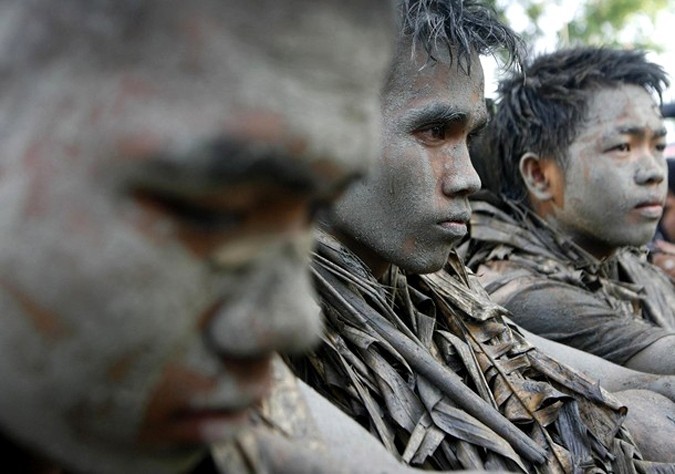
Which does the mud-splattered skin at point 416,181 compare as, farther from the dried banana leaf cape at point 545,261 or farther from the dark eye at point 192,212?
the dark eye at point 192,212

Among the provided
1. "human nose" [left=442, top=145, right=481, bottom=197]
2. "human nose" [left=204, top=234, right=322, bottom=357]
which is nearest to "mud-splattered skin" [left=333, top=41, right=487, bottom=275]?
"human nose" [left=442, top=145, right=481, bottom=197]

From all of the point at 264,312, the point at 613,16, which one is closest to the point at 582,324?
the point at 264,312

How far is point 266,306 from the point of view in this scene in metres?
1.07

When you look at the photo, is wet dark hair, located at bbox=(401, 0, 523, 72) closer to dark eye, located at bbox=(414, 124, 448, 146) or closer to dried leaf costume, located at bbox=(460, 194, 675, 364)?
dark eye, located at bbox=(414, 124, 448, 146)

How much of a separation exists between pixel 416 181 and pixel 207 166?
5.71 ft

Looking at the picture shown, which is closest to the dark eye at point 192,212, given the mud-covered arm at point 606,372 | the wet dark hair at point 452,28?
the wet dark hair at point 452,28

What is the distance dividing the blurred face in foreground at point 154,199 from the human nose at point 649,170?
3309 millimetres

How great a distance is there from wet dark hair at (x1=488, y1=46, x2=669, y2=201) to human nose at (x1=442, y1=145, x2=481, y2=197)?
1724 millimetres

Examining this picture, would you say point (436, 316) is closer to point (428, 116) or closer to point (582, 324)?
point (428, 116)

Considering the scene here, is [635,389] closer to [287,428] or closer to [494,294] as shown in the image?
[494,294]

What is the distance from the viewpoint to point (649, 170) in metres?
4.23

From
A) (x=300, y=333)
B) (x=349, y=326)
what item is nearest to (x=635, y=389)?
(x=349, y=326)

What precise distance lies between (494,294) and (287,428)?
8.54 feet

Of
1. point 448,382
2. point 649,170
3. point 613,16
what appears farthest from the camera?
point 613,16
